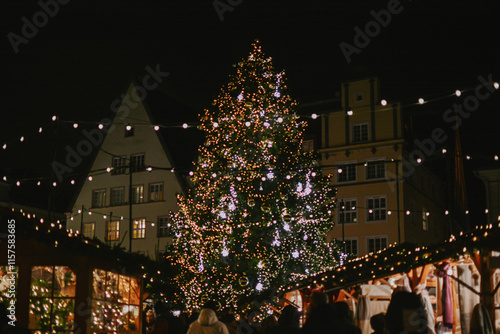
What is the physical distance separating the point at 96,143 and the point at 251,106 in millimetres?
19685

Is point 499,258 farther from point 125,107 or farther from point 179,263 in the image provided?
point 125,107

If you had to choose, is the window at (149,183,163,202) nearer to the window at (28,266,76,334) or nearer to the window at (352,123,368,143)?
the window at (352,123,368,143)

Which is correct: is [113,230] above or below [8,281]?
above

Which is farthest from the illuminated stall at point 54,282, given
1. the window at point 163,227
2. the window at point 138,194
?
the window at point 138,194

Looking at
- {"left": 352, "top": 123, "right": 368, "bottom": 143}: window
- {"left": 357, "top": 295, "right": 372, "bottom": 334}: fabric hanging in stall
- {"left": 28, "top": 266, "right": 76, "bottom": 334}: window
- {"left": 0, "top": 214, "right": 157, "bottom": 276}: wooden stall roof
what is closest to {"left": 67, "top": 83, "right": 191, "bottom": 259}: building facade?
{"left": 352, "top": 123, "right": 368, "bottom": 143}: window

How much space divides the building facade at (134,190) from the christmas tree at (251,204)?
13.8 meters

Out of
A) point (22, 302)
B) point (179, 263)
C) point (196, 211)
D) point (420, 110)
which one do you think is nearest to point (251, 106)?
point (196, 211)

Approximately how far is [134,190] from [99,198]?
268 centimetres

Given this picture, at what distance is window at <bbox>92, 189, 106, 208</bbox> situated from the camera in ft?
147

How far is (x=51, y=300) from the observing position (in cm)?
1152

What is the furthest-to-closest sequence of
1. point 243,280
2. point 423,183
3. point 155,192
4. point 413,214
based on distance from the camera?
point 423,183, point 155,192, point 413,214, point 243,280

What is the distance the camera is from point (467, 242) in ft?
34.3

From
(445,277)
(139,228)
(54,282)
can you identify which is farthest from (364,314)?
(139,228)

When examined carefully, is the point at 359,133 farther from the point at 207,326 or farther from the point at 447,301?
the point at 207,326
